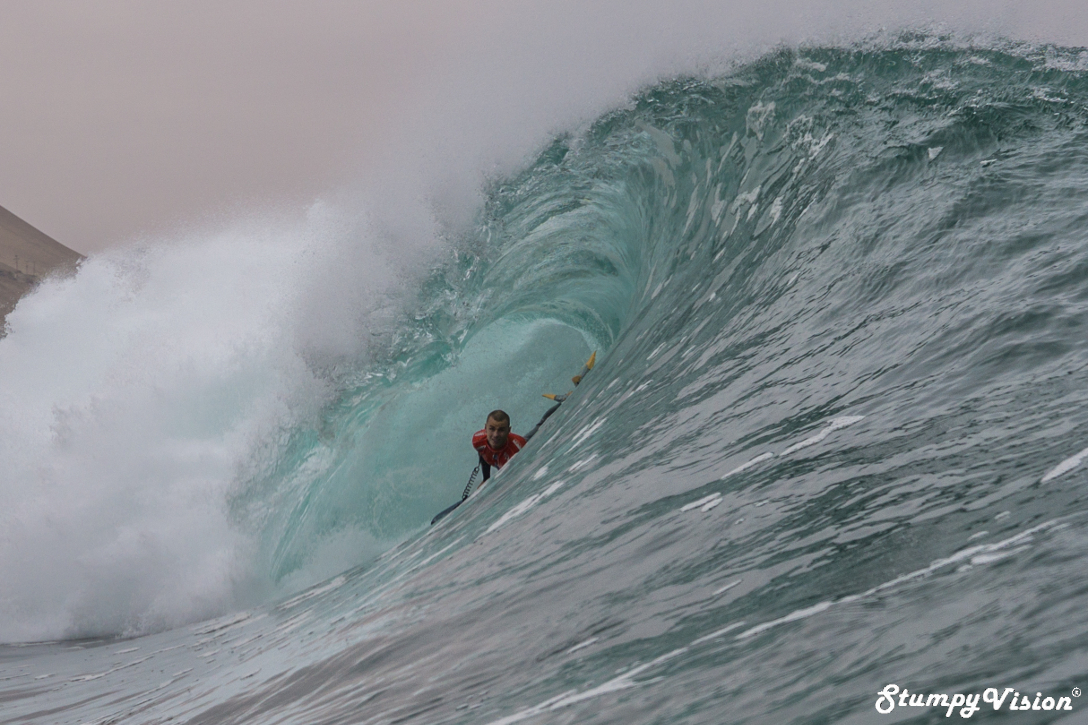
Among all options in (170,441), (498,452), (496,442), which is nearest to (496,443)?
(496,442)

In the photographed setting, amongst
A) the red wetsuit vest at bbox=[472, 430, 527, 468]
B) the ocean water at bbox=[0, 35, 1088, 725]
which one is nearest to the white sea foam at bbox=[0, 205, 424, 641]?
the ocean water at bbox=[0, 35, 1088, 725]

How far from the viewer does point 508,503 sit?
4.64 metres

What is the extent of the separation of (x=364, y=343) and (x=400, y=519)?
175cm

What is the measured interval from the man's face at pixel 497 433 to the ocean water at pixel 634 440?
424 millimetres

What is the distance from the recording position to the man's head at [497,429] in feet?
19.6

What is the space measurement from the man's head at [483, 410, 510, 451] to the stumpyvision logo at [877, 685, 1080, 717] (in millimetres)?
4344

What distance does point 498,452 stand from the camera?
6148mm

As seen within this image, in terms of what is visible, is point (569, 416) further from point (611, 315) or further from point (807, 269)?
point (611, 315)

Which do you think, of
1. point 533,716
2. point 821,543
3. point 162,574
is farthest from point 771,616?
point 162,574

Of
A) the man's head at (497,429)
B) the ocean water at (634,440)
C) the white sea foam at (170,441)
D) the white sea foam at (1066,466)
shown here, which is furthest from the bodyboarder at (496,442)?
the white sea foam at (1066,466)

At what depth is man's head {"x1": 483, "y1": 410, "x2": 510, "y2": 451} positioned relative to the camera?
596 cm

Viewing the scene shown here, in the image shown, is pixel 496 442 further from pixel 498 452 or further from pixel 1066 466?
pixel 1066 466

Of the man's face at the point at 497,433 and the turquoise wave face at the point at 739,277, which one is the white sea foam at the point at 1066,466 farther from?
the man's face at the point at 497,433

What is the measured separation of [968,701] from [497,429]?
454cm
